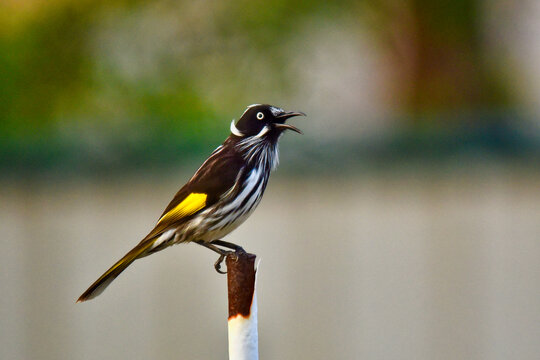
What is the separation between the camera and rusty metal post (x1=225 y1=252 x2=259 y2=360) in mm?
1095

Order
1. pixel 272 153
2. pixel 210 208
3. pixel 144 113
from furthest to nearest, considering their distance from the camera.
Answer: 1. pixel 144 113
2. pixel 272 153
3. pixel 210 208

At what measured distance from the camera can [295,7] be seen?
9.37 feet

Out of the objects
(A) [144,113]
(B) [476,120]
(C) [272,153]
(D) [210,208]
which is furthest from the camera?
(B) [476,120]

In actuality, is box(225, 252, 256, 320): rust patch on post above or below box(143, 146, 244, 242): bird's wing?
below

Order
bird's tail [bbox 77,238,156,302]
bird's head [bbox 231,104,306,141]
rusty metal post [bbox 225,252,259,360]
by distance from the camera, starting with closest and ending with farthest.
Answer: rusty metal post [bbox 225,252,259,360] < bird's tail [bbox 77,238,156,302] < bird's head [bbox 231,104,306,141]

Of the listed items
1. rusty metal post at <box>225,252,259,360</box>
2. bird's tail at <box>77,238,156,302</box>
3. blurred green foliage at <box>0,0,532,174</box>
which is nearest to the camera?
rusty metal post at <box>225,252,259,360</box>

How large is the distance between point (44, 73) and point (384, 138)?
1219 mm

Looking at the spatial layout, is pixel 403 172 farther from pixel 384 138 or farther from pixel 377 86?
pixel 377 86

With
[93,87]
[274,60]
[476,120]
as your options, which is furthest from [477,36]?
[93,87]

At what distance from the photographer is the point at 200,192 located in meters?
1.36

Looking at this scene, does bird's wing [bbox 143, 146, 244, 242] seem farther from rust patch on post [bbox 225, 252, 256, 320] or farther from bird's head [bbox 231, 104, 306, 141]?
rust patch on post [bbox 225, 252, 256, 320]

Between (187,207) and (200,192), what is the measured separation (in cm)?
3

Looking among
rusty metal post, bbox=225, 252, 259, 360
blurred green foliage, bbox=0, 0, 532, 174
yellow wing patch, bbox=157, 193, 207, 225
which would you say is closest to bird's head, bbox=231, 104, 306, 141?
yellow wing patch, bbox=157, 193, 207, 225

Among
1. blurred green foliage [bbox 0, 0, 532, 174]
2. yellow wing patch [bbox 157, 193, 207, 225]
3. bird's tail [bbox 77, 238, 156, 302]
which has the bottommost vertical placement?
bird's tail [bbox 77, 238, 156, 302]
